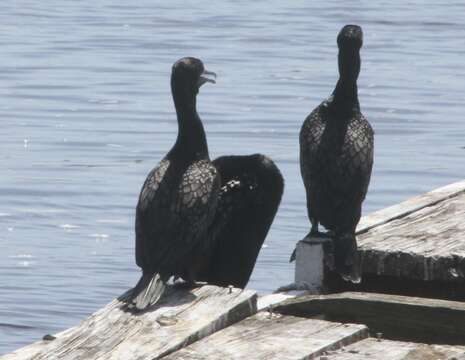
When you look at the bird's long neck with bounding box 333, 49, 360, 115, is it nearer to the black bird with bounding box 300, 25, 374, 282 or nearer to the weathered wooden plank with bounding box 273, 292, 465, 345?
the black bird with bounding box 300, 25, 374, 282

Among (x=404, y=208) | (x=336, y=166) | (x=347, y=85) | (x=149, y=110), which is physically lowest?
(x=404, y=208)

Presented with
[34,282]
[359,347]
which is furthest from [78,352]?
[34,282]

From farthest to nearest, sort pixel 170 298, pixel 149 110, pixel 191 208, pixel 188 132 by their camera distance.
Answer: pixel 149 110
pixel 188 132
pixel 191 208
pixel 170 298

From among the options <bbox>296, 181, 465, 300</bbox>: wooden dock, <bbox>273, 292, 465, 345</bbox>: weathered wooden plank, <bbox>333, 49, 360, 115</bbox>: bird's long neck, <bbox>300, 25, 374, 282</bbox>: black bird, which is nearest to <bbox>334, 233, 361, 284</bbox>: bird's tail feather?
<bbox>296, 181, 465, 300</bbox>: wooden dock

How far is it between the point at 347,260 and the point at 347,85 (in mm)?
1188


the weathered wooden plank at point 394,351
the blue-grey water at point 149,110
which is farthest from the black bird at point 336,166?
the blue-grey water at point 149,110

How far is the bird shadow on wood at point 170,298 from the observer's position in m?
5.73

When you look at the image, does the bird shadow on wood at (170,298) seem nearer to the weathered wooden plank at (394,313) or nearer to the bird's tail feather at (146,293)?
the bird's tail feather at (146,293)

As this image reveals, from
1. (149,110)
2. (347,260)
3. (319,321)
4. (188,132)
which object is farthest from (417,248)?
(149,110)

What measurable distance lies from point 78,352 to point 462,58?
18.3 metres

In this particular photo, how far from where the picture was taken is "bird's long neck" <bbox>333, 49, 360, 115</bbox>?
7270 millimetres

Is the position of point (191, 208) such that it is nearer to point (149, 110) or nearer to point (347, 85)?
point (347, 85)

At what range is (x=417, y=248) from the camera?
641cm

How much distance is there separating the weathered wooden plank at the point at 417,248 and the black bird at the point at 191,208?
1.81 feet
